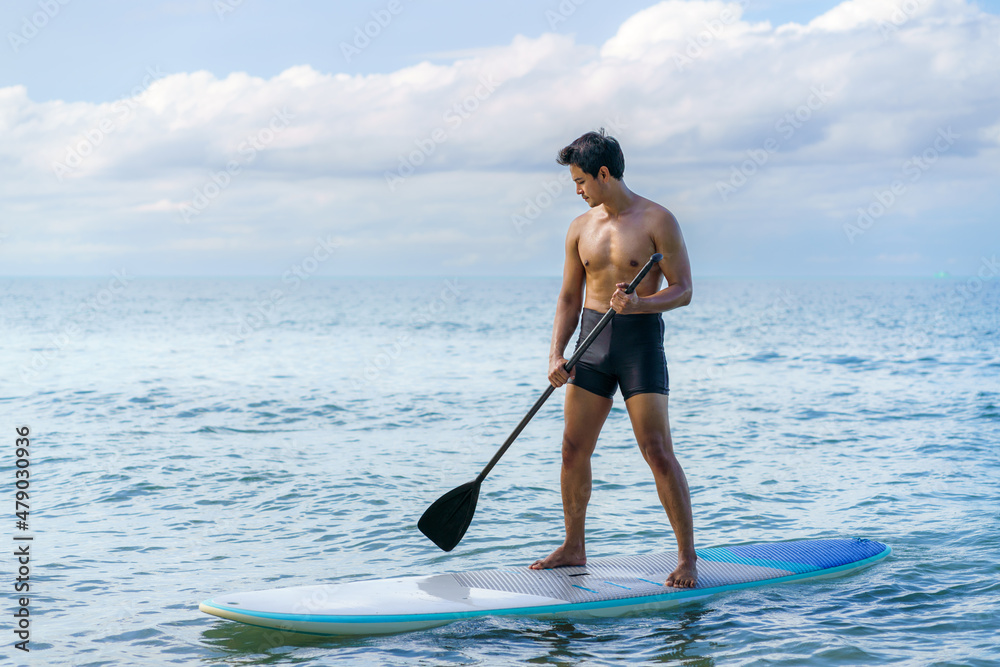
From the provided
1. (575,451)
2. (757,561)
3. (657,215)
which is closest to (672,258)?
(657,215)

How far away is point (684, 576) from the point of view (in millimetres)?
4801

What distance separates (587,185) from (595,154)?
0.55 ft

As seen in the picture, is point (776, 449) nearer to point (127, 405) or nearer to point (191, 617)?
point (191, 617)

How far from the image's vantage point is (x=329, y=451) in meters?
9.70

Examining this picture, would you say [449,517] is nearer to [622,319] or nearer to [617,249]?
[622,319]

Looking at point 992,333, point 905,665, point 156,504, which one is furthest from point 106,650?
point 992,333

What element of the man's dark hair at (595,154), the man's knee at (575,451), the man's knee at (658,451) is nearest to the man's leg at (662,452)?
the man's knee at (658,451)

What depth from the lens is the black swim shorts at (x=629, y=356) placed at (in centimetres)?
461

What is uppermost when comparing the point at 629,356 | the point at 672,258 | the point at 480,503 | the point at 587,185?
the point at 587,185

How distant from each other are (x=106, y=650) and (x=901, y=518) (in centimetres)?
561

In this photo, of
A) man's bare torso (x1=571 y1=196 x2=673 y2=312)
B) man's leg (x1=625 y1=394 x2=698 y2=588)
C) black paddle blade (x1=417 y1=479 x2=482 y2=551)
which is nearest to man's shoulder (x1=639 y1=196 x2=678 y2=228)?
man's bare torso (x1=571 y1=196 x2=673 y2=312)

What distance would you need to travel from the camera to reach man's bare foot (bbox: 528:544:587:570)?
509cm

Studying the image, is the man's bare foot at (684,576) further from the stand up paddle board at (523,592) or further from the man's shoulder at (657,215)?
the man's shoulder at (657,215)

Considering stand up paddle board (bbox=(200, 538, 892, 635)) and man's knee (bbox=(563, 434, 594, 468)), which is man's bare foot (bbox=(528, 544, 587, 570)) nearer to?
stand up paddle board (bbox=(200, 538, 892, 635))
